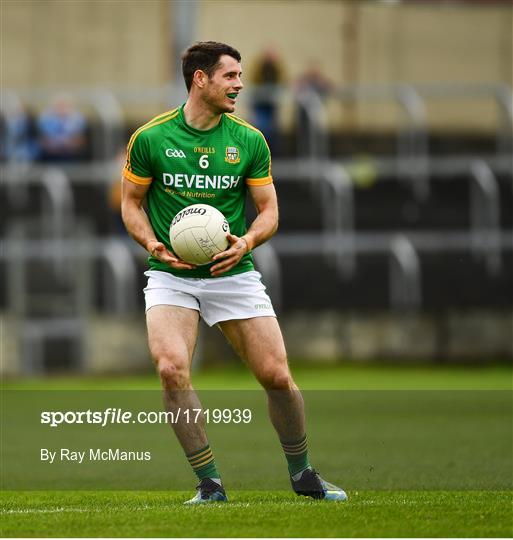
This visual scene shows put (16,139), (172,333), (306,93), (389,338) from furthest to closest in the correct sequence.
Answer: (306,93), (16,139), (389,338), (172,333)

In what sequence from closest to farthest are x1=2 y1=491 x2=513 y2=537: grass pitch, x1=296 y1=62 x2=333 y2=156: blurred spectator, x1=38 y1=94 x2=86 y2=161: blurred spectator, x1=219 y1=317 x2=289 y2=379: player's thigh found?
x1=2 y1=491 x2=513 y2=537: grass pitch, x1=219 y1=317 x2=289 y2=379: player's thigh, x1=38 y1=94 x2=86 y2=161: blurred spectator, x1=296 y1=62 x2=333 y2=156: blurred spectator

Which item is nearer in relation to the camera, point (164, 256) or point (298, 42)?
point (164, 256)

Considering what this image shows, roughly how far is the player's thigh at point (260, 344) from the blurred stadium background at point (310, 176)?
1238cm

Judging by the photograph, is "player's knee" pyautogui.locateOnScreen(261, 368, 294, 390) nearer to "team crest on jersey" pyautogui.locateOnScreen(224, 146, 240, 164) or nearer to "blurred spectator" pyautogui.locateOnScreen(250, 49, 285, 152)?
"team crest on jersey" pyautogui.locateOnScreen(224, 146, 240, 164)

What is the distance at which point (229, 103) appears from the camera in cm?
918

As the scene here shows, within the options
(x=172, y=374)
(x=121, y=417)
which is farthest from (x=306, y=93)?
(x=172, y=374)

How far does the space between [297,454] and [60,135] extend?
55.5 feet

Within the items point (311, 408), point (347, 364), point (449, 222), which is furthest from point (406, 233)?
point (311, 408)

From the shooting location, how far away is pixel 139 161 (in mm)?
9188

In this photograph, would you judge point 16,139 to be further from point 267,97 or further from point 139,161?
point 139,161

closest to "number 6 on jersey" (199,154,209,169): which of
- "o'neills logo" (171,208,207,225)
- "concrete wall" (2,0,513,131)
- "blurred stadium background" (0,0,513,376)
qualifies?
"o'neills logo" (171,208,207,225)

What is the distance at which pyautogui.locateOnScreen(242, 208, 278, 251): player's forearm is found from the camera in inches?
359

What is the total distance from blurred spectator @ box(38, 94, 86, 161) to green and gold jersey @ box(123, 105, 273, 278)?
16.4 m

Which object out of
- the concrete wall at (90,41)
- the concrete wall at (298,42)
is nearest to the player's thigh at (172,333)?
the concrete wall at (298,42)
